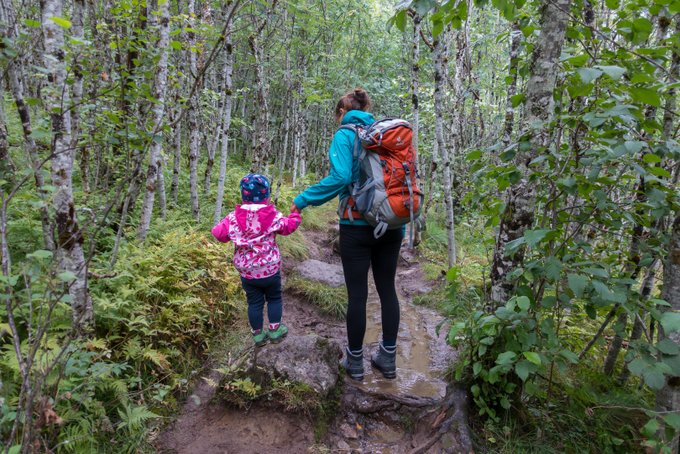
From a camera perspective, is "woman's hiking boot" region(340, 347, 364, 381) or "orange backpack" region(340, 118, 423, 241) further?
"woman's hiking boot" region(340, 347, 364, 381)

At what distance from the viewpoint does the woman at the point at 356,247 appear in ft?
11.7

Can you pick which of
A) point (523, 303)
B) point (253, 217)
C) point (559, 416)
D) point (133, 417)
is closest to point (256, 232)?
point (253, 217)

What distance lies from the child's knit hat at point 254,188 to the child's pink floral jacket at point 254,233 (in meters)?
0.07

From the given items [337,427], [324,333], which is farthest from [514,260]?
[324,333]

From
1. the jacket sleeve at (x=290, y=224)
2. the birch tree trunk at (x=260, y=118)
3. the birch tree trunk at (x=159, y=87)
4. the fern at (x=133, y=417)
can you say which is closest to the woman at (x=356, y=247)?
the jacket sleeve at (x=290, y=224)

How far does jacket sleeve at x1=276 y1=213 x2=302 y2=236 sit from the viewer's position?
3.94m

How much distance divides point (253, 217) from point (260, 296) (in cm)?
93

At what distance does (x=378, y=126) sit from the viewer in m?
3.49

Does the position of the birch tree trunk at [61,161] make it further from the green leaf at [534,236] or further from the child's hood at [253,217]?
the green leaf at [534,236]

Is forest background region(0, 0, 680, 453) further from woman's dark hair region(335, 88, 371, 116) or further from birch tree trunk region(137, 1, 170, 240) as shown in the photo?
woman's dark hair region(335, 88, 371, 116)

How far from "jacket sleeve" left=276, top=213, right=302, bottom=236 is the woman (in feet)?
0.42

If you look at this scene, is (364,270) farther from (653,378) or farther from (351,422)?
(653,378)

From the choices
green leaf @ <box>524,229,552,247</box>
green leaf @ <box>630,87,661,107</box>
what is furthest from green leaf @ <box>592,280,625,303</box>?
green leaf @ <box>630,87,661,107</box>

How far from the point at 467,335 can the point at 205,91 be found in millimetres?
7442
